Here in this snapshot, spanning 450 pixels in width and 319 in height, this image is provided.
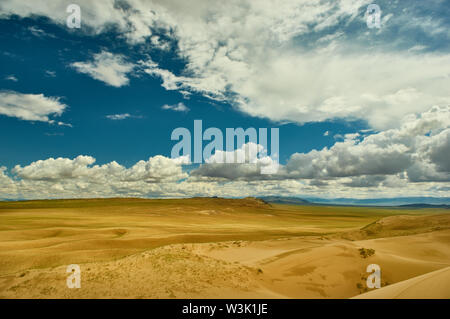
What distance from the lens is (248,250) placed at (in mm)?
23391

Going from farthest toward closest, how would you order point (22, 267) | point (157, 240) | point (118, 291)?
point (157, 240), point (22, 267), point (118, 291)

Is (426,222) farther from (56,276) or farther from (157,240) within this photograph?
(56,276)

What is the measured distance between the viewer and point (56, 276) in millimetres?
12125
